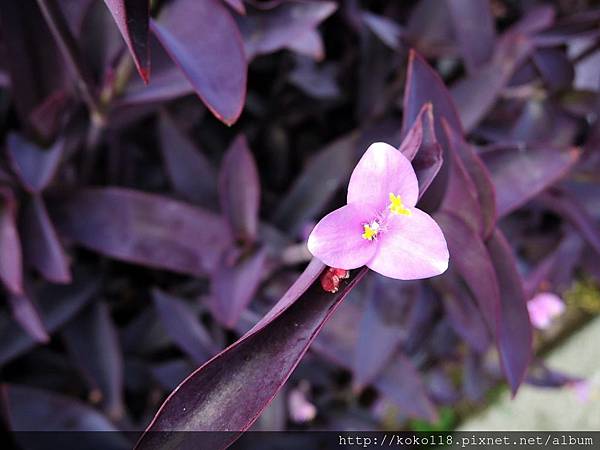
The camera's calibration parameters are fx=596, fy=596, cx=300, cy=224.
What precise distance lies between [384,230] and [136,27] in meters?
0.22

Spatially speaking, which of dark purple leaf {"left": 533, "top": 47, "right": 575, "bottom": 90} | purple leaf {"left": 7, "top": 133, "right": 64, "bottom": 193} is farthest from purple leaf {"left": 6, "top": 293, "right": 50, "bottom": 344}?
dark purple leaf {"left": 533, "top": 47, "right": 575, "bottom": 90}

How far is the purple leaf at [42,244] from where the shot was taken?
67cm

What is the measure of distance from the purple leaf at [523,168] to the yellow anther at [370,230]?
0.27 m

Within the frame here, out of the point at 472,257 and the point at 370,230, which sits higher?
the point at 370,230

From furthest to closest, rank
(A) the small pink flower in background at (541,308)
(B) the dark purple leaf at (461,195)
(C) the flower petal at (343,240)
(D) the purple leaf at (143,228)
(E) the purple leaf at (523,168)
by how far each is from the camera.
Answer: (A) the small pink flower in background at (541,308), (D) the purple leaf at (143,228), (E) the purple leaf at (523,168), (B) the dark purple leaf at (461,195), (C) the flower petal at (343,240)

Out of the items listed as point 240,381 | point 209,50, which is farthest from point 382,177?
point 209,50

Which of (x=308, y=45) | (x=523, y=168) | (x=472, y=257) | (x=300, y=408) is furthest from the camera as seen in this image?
(x=300, y=408)

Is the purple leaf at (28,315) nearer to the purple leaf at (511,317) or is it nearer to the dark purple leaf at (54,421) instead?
the dark purple leaf at (54,421)

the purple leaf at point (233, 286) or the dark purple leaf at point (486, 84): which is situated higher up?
the dark purple leaf at point (486, 84)

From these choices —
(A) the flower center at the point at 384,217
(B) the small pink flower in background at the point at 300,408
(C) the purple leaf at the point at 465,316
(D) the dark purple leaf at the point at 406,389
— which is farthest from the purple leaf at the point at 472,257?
(B) the small pink flower in background at the point at 300,408

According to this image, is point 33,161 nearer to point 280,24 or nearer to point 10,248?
point 10,248

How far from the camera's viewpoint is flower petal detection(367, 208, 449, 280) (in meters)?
0.35

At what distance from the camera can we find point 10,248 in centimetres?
65

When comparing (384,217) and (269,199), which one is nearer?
(384,217)
